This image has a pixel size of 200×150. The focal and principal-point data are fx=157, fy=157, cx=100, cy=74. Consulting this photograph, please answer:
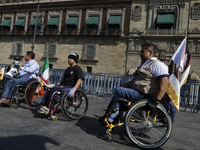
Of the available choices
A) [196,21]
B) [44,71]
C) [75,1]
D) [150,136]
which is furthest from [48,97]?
[75,1]

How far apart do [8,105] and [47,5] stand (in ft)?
68.9

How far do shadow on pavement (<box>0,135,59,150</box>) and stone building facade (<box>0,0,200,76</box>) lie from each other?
1425 centimetres

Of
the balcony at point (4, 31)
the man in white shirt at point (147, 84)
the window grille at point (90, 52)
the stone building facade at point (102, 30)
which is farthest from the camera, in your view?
the balcony at point (4, 31)

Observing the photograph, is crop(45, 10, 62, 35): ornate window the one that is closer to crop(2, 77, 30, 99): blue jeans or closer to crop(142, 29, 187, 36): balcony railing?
crop(142, 29, 187, 36): balcony railing

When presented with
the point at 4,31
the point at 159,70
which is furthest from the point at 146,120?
the point at 4,31

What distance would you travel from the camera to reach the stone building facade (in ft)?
54.6

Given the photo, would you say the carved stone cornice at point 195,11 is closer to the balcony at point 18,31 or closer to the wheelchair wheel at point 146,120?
the wheelchair wheel at point 146,120

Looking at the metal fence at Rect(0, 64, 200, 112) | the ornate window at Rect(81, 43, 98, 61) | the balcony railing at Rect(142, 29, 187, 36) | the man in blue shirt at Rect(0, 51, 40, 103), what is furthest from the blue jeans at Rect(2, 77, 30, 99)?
the balcony railing at Rect(142, 29, 187, 36)

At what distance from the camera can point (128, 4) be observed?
18.6m

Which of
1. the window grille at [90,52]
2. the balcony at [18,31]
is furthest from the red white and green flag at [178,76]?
the balcony at [18,31]

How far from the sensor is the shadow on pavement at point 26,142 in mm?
1954

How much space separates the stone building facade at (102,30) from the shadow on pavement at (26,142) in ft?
46.8

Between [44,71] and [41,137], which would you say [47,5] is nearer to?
[44,71]

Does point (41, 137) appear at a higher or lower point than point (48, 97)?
lower
